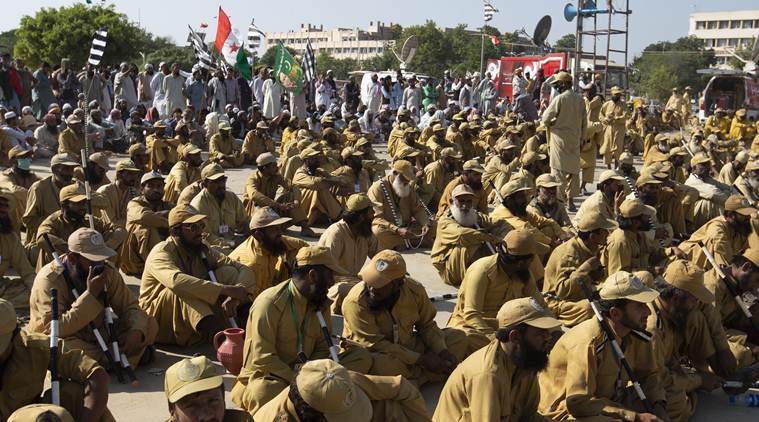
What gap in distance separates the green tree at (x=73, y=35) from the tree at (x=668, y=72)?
103 ft

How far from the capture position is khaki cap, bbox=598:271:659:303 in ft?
14.5

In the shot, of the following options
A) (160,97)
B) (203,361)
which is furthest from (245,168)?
(203,361)

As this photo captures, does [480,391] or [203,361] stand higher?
[203,361]

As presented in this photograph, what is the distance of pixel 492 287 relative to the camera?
18.4 feet

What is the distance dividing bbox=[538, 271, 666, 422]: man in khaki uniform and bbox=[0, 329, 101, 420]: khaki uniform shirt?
2331 millimetres

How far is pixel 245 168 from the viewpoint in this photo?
51.9 ft

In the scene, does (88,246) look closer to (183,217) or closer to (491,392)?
(183,217)

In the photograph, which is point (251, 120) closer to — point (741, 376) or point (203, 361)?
point (741, 376)

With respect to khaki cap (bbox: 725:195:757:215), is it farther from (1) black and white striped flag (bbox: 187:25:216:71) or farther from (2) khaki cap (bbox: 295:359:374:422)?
(1) black and white striped flag (bbox: 187:25:216:71)

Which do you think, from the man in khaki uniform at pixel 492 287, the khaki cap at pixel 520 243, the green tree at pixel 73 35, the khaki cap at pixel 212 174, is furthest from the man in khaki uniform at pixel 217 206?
the green tree at pixel 73 35

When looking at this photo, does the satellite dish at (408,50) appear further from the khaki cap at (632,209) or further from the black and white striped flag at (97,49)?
the khaki cap at (632,209)

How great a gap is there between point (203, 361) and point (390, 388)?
Result: 982 mm

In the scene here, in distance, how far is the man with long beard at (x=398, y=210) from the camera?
8.84 m

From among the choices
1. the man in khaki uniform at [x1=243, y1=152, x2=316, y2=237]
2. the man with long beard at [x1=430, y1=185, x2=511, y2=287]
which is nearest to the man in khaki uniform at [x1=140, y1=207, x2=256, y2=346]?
the man with long beard at [x1=430, y1=185, x2=511, y2=287]
